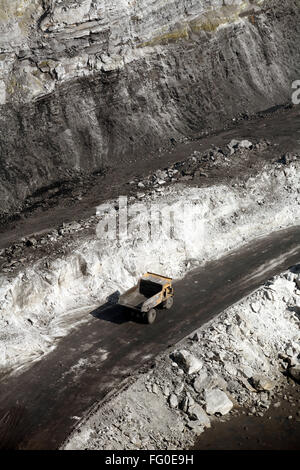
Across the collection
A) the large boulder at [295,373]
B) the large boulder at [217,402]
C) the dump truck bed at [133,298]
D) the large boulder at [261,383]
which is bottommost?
the large boulder at [295,373]

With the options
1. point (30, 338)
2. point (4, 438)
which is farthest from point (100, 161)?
point (4, 438)

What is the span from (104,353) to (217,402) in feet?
15.8

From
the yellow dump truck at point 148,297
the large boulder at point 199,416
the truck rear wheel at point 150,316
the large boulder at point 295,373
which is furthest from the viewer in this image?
the truck rear wheel at point 150,316

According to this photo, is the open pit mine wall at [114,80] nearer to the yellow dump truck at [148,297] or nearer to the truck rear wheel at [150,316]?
the yellow dump truck at [148,297]

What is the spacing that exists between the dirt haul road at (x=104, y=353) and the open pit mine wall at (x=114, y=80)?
1296 cm

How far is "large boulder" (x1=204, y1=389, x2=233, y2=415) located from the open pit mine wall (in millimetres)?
18626

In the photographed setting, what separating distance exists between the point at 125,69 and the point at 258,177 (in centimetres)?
1437

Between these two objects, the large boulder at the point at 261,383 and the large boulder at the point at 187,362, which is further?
the large boulder at the point at 261,383

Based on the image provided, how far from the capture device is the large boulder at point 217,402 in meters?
16.6

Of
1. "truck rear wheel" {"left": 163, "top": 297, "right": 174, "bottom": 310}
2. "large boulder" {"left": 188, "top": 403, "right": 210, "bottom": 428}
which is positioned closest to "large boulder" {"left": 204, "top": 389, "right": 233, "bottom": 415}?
"large boulder" {"left": 188, "top": 403, "right": 210, "bottom": 428}

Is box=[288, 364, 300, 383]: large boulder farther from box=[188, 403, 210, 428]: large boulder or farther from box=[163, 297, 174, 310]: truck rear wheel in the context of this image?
box=[163, 297, 174, 310]: truck rear wheel

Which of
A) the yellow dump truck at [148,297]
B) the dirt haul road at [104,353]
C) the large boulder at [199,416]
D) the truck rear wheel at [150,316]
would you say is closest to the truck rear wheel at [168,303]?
the yellow dump truck at [148,297]

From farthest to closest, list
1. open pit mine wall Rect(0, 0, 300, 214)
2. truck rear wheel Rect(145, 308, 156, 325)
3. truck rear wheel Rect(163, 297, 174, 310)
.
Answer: open pit mine wall Rect(0, 0, 300, 214) → truck rear wheel Rect(163, 297, 174, 310) → truck rear wheel Rect(145, 308, 156, 325)

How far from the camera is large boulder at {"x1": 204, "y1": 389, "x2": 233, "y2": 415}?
16609 mm
